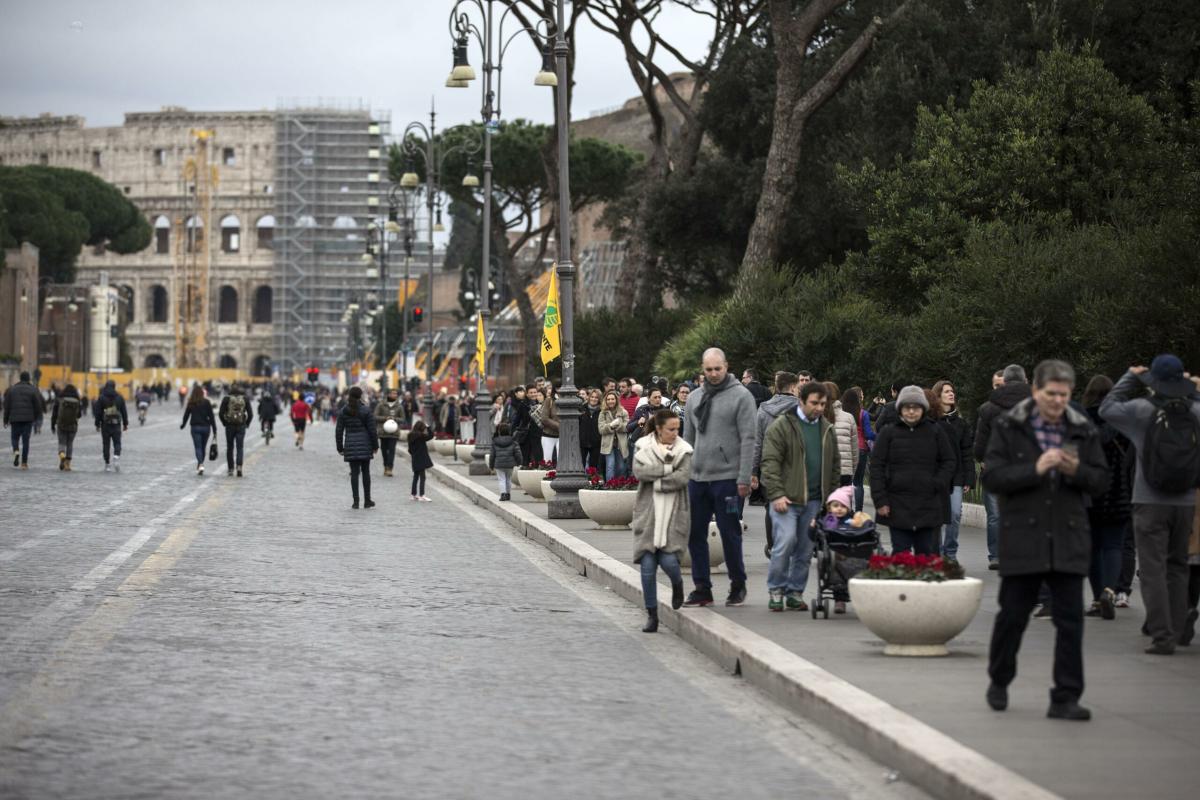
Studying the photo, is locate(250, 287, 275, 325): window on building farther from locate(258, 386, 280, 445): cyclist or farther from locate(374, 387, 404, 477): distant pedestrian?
locate(374, 387, 404, 477): distant pedestrian

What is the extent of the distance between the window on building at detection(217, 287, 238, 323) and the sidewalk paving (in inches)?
5369

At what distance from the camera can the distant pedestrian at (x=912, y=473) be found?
10227mm

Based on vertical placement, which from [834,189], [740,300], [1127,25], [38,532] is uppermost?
[1127,25]

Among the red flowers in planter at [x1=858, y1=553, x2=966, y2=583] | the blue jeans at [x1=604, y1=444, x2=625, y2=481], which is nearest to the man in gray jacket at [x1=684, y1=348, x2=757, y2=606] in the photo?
the red flowers in planter at [x1=858, y1=553, x2=966, y2=583]

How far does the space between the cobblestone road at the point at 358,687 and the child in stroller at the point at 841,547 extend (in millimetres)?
1106

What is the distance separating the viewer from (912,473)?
1023 cm

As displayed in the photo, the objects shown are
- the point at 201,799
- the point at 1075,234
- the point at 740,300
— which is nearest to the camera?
the point at 201,799

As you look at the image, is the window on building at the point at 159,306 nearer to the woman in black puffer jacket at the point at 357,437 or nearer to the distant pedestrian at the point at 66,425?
the distant pedestrian at the point at 66,425

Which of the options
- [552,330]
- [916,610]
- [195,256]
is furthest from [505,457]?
[195,256]

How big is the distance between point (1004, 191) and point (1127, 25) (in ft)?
15.9

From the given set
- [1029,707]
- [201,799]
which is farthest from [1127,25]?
[201,799]

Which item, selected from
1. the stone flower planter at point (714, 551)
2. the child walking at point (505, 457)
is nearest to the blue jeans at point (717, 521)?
the stone flower planter at point (714, 551)

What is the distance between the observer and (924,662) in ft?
28.0

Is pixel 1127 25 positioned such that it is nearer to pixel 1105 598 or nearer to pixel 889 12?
pixel 889 12
